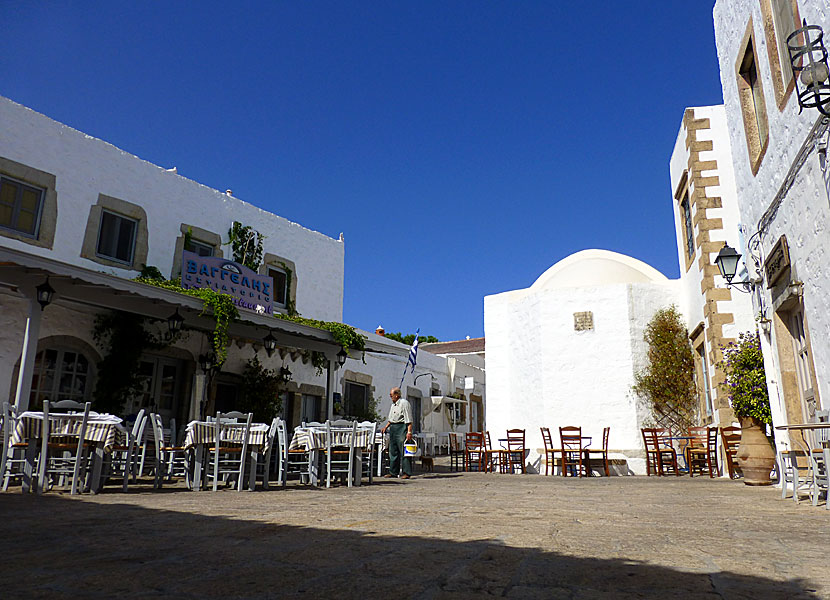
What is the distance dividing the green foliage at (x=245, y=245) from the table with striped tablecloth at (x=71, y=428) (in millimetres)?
6816

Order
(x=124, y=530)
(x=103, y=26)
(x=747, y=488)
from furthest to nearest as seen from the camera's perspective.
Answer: (x=103, y=26) → (x=747, y=488) → (x=124, y=530)

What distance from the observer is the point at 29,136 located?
9.70m

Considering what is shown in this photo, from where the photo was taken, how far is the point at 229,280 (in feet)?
37.0

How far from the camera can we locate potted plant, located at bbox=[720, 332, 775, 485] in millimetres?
7289

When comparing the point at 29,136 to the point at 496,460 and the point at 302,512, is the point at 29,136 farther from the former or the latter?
the point at 496,460

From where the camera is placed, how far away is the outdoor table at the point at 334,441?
7387 mm

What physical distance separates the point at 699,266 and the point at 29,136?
10627 mm

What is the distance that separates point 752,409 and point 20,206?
10.4m

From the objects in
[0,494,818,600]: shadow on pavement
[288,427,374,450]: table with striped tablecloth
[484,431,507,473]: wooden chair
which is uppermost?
[288,427,374,450]: table with striped tablecloth

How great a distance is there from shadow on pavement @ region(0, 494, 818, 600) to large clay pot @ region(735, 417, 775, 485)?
18.5 ft

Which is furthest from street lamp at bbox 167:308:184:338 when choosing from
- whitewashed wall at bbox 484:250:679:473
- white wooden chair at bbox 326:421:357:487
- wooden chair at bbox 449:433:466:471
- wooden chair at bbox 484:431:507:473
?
whitewashed wall at bbox 484:250:679:473

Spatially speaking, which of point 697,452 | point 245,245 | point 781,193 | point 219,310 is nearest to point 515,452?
point 697,452

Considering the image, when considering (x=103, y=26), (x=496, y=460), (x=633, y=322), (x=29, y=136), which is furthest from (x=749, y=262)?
(x=29, y=136)

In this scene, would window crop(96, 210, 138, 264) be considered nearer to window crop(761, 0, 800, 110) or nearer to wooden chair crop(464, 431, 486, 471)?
wooden chair crop(464, 431, 486, 471)
